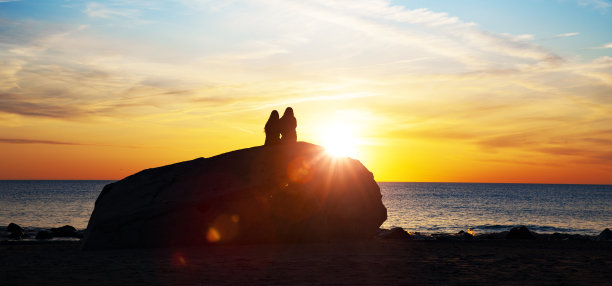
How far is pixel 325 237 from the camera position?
2480 centimetres

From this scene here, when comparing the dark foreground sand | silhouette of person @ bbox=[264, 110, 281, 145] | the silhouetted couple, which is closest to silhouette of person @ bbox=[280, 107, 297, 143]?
the silhouetted couple

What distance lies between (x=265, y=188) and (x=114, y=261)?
7874mm

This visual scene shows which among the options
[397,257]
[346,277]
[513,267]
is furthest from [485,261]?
[346,277]

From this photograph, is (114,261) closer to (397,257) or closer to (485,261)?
(397,257)

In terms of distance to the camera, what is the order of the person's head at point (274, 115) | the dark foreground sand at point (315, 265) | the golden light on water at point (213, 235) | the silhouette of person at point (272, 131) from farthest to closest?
the silhouette of person at point (272, 131)
the person's head at point (274, 115)
the golden light on water at point (213, 235)
the dark foreground sand at point (315, 265)

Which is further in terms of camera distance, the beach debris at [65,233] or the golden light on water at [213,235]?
the beach debris at [65,233]

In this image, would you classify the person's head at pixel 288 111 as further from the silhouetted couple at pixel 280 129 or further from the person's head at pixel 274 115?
the person's head at pixel 274 115

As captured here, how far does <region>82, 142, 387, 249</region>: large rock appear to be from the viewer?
22.1 meters

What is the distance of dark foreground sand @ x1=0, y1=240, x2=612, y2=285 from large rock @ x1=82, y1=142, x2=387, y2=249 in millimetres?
1359

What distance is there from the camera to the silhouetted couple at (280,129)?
2592cm

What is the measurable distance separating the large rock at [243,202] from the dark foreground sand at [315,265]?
53.5 inches

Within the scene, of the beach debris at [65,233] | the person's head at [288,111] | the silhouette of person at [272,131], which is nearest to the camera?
the person's head at [288,111]

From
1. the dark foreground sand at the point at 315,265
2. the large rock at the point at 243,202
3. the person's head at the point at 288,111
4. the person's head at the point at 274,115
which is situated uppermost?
the person's head at the point at 288,111

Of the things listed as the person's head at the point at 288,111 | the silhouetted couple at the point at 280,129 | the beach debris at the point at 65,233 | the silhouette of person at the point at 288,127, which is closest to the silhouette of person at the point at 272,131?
the silhouetted couple at the point at 280,129
